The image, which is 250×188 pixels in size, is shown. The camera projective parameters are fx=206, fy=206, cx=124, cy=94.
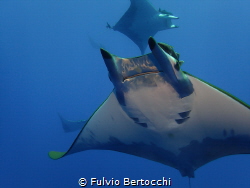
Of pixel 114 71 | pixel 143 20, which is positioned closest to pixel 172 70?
pixel 114 71

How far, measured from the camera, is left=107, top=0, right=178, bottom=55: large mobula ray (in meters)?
6.27

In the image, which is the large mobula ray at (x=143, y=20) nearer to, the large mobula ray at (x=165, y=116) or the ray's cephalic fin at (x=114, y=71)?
the large mobula ray at (x=165, y=116)

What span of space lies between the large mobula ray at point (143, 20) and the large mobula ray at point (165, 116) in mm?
4578

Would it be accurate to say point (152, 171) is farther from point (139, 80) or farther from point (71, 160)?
point (139, 80)

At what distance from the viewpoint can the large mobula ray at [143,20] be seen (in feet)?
20.6

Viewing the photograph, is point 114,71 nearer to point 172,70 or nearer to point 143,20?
point 172,70

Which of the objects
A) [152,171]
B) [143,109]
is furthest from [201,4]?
[143,109]

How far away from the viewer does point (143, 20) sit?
6.61 meters

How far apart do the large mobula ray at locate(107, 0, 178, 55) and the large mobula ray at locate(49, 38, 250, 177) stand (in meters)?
4.58

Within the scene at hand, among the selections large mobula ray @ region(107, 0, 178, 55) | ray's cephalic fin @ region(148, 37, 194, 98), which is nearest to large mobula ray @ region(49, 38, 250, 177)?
ray's cephalic fin @ region(148, 37, 194, 98)

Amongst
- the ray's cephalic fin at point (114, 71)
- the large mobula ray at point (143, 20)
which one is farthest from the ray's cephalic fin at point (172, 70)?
the large mobula ray at point (143, 20)

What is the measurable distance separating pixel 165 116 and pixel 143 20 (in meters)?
5.35

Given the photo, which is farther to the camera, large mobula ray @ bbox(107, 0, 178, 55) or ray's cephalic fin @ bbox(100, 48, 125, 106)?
large mobula ray @ bbox(107, 0, 178, 55)

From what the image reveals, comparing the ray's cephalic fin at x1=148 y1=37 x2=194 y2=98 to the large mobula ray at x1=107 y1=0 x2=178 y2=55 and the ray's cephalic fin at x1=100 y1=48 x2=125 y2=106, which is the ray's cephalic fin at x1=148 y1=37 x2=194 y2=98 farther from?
the large mobula ray at x1=107 y1=0 x2=178 y2=55
